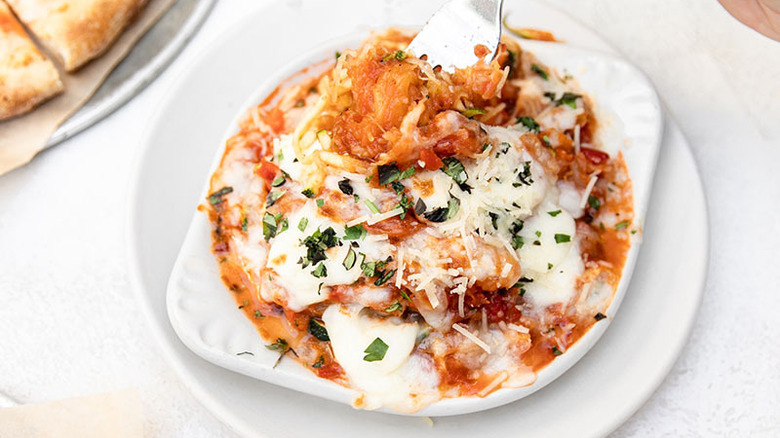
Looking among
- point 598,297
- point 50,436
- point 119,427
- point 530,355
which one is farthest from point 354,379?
point 50,436

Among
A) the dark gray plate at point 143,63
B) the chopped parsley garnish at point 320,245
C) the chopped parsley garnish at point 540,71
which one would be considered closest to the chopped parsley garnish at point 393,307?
the chopped parsley garnish at point 320,245

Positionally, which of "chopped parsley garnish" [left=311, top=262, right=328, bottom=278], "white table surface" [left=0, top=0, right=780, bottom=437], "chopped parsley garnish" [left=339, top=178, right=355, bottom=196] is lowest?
"white table surface" [left=0, top=0, right=780, bottom=437]

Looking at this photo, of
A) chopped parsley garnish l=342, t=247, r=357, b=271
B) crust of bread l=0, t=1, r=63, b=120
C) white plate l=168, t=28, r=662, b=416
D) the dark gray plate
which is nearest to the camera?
chopped parsley garnish l=342, t=247, r=357, b=271

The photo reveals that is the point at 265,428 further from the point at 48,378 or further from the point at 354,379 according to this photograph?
the point at 48,378

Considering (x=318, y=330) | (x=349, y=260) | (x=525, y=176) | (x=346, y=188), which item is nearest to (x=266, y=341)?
(x=318, y=330)

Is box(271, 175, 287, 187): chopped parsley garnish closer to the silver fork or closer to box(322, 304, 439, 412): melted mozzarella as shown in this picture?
box(322, 304, 439, 412): melted mozzarella

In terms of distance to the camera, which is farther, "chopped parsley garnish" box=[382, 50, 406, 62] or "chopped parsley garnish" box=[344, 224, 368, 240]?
"chopped parsley garnish" box=[382, 50, 406, 62]

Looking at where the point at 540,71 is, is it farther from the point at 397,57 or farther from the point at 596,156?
the point at 397,57

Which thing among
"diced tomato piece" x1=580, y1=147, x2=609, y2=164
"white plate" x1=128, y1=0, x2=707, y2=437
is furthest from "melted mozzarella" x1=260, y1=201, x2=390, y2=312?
"diced tomato piece" x1=580, y1=147, x2=609, y2=164

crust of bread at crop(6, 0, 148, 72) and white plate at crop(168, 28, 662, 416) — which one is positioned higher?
crust of bread at crop(6, 0, 148, 72)
